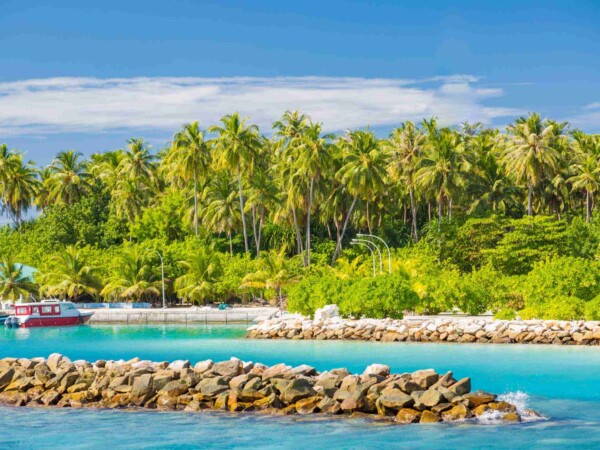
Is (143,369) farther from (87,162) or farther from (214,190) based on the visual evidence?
(87,162)

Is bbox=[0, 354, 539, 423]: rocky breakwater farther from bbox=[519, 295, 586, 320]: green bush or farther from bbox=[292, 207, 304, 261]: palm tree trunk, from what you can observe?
bbox=[292, 207, 304, 261]: palm tree trunk

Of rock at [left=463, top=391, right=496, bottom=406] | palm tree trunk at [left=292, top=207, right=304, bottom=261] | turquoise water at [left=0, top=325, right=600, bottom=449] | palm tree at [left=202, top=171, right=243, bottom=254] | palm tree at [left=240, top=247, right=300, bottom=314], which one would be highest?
palm tree at [left=202, top=171, right=243, bottom=254]

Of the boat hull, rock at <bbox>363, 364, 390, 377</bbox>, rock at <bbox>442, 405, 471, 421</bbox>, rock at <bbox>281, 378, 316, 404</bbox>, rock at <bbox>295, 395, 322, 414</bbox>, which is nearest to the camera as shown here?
rock at <bbox>442, 405, 471, 421</bbox>

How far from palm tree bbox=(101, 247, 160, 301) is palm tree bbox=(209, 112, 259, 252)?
9758 mm

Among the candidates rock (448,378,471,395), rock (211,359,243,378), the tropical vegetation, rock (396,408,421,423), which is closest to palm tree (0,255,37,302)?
the tropical vegetation

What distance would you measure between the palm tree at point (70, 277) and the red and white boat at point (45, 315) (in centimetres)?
811

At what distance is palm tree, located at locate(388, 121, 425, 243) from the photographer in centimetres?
9100

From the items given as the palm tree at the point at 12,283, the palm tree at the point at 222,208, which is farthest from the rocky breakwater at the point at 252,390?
the palm tree at the point at 222,208

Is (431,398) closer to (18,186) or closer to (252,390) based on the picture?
(252,390)

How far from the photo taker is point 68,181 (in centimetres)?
10656

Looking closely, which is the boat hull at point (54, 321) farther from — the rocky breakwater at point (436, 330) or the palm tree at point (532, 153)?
the palm tree at point (532, 153)

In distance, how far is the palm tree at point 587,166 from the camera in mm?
85125

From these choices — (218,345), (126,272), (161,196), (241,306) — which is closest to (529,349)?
(218,345)

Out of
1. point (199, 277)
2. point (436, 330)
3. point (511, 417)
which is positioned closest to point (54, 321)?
point (199, 277)
